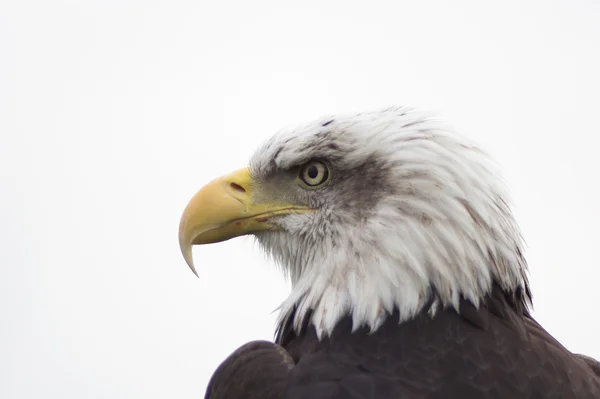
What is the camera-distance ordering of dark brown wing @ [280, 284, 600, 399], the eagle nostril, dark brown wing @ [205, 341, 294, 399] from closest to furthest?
dark brown wing @ [280, 284, 600, 399], dark brown wing @ [205, 341, 294, 399], the eagle nostril

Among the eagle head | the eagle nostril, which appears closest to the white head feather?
the eagle head

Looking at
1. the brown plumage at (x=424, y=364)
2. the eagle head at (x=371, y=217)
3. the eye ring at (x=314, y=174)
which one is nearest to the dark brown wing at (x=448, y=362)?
the brown plumage at (x=424, y=364)

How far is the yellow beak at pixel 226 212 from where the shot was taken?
516 centimetres

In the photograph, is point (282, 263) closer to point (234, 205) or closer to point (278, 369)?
point (234, 205)

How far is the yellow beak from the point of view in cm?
516

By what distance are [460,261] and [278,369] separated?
1.05m

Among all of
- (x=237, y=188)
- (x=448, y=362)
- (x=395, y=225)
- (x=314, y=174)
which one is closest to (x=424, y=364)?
(x=448, y=362)

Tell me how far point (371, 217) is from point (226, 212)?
81 cm

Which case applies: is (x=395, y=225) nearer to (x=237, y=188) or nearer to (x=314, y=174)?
(x=314, y=174)

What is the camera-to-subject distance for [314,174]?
5.20 m

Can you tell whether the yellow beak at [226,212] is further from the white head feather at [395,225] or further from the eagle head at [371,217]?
the white head feather at [395,225]

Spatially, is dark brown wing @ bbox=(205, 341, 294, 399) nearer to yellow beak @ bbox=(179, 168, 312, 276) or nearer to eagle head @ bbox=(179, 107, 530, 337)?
eagle head @ bbox=(179, 107, 530, 337)

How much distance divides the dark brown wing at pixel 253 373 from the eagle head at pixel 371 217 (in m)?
0.35

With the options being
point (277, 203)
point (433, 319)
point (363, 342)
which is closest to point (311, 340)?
point (363, 342)
